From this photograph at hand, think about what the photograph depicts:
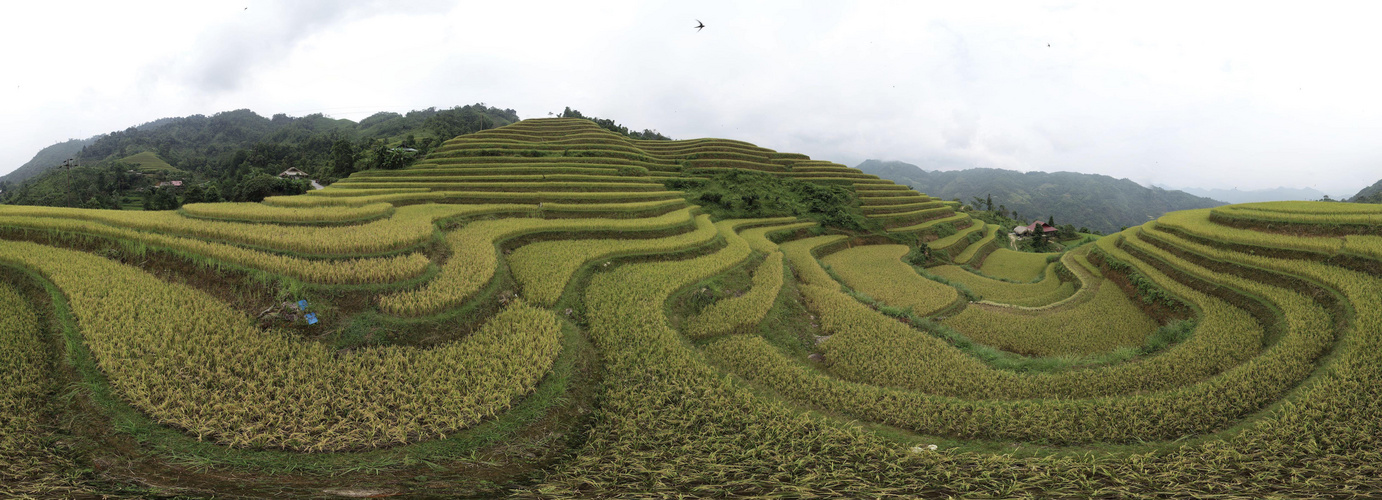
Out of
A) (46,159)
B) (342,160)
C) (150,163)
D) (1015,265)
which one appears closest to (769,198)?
(1015,265)

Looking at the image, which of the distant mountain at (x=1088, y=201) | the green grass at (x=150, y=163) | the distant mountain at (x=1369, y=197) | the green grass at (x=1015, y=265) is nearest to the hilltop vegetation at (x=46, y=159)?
the green grass at (x=150, y=163)

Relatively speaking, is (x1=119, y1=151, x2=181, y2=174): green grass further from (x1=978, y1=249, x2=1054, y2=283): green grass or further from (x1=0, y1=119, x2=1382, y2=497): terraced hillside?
(x1=978, y1=249, x2=1054, y2=283): green grass

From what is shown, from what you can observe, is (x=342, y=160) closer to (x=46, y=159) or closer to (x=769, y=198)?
(x=769, y=198)

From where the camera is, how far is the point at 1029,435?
5004mm

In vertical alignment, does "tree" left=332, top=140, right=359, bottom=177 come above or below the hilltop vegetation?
below

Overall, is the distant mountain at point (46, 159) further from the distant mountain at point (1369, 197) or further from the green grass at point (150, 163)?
the distant mountain at point (1369, 197)

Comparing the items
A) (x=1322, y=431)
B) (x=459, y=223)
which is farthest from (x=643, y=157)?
(x=1322, y=431)

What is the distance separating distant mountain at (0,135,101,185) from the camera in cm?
7225

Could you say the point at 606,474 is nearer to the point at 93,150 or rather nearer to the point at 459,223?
the point at 459,223

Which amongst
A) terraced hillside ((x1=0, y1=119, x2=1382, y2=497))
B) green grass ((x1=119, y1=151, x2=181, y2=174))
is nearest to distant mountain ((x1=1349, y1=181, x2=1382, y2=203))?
terraced hillside ((x1=0, y1=119, x2=1382, y2=497))

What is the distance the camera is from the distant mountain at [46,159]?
7225 cm

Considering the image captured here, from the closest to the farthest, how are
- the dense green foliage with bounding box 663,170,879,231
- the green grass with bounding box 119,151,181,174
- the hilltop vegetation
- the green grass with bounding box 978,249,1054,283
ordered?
the green grass with bounding box 978,249,1054,283, the dense green foliage with bounding box 663,170,879,231, the green grass with bounding box 119,151,181,174, the hilltop vegetation

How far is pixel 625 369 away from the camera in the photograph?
20.0ft

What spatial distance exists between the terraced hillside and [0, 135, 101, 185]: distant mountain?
113337mm
